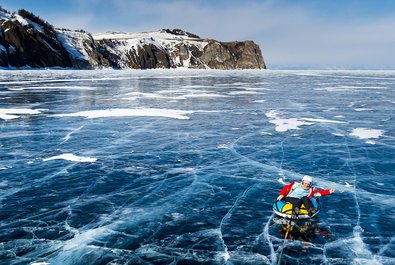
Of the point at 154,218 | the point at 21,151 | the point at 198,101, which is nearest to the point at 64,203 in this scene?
the point at 154,218

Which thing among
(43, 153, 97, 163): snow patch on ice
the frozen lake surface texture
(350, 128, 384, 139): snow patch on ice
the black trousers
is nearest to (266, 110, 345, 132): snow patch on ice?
the frozen lake surface texture

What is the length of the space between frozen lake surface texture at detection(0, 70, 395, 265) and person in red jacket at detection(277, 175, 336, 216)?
0.52 m

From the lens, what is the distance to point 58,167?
14.6 m

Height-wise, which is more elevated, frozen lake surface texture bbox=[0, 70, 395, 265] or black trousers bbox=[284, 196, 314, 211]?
black trousers bbox=[284, 196, 314, 211]

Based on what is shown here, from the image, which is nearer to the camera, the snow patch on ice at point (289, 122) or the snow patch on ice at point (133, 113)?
the snow patch on ice at point (289, 122)

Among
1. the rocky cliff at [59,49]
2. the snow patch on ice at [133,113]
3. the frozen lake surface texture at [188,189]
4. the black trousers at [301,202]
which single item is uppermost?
the rocky cliff at [59,49]

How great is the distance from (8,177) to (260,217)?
8.86 meters

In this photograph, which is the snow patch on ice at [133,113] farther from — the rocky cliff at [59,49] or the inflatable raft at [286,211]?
the rocky cliff at [59,49]

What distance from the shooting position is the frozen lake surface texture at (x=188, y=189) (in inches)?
342

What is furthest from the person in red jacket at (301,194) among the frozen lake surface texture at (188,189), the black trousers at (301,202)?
the frozen lake surface texture at (188,189)

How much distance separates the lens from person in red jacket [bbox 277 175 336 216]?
10.3 m

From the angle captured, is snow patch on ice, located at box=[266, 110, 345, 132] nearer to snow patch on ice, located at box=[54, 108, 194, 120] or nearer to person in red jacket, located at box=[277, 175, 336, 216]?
snow patch on ice, located at box=[54, 108, 194, 120]

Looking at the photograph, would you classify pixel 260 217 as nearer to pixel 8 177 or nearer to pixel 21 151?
pixel 8 177

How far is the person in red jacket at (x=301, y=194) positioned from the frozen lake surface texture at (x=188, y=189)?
1.69 ft
